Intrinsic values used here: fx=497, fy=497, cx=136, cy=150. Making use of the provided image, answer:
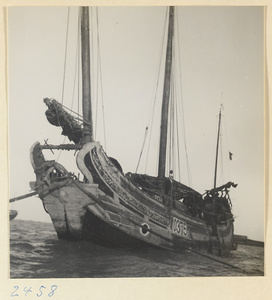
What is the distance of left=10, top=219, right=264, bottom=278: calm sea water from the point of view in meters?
3.98

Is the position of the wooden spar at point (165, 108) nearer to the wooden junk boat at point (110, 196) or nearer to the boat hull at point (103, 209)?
the wooden junk boat at point (110, 196)

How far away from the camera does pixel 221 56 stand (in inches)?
168

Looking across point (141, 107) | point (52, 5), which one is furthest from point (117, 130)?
point (52, 5)

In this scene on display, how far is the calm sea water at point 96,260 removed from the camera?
3979 mm

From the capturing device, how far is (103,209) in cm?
424

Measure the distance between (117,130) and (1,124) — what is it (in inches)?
37.4

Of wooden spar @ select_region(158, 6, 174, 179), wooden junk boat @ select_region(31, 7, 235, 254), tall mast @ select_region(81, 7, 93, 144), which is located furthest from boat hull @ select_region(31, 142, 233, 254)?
wooden spar @ select_region(158, 6, 174, 179)

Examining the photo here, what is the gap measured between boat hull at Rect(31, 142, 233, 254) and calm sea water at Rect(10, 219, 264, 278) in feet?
0.28

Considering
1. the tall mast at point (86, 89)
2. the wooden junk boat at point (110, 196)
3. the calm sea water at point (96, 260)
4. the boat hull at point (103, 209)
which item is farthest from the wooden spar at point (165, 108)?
the calm sea water at point (96, 260)

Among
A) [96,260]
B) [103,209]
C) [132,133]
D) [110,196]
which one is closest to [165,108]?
[132,133]

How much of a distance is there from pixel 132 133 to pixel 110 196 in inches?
22.7

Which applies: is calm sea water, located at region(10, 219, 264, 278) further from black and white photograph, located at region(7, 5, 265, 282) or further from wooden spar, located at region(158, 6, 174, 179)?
wooden spar, located at region(158, 6, 174, 179)

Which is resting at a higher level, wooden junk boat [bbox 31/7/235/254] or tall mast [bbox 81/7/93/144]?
tall mast [bbox 81/7/93/144]

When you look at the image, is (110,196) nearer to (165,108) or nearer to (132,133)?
(132,133)
